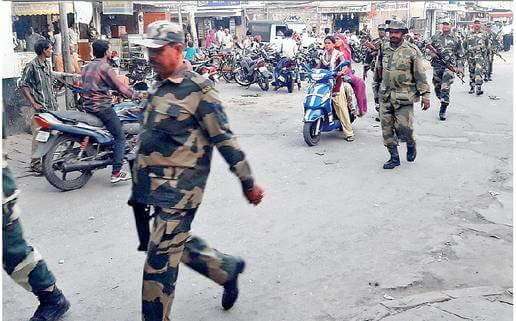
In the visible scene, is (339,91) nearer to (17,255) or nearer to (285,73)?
(17,255)

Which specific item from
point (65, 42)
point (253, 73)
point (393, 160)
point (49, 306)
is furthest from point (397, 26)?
point (253, 73)

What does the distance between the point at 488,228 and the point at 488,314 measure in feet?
5.81

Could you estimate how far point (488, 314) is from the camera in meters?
3.35

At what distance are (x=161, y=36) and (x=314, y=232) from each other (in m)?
2.51

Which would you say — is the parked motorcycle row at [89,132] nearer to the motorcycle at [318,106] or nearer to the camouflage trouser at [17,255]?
the motorcycle at [318,106]

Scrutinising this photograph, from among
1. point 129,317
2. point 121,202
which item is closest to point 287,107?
point 121,202

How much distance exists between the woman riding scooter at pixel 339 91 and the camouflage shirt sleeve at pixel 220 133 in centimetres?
548

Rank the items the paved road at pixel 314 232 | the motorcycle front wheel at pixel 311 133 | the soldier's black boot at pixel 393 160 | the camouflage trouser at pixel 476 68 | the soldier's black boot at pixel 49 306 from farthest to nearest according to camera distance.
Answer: the camouflage trouser at pixel 476 68 < the motorcycle front wheel at pixel 311 133 < the soldier's black boot at pixel 393 160 < the paved road at pixel 314 232 < the soldier's black boot at pixel 49 306

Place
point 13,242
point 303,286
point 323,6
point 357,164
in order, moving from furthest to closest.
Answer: point 323,6 → point 357,164 → point 303,286 → point 13,242

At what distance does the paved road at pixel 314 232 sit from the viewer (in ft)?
12.1

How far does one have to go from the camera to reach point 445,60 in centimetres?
1031

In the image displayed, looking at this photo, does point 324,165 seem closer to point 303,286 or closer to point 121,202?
point 121,202

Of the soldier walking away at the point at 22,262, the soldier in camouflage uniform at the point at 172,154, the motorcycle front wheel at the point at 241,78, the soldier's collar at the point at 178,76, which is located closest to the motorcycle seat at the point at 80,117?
the soldier walking away at the point at 22,262

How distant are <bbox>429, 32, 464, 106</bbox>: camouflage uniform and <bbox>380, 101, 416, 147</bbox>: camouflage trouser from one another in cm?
361
